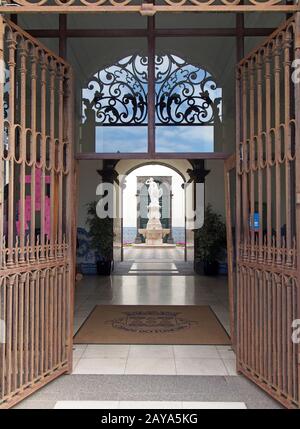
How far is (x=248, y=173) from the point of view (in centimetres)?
314

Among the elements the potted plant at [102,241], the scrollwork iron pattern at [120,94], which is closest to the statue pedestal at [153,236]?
the potted plant at [102,241]

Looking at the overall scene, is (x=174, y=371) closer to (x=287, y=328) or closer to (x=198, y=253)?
(x=287, y=328)

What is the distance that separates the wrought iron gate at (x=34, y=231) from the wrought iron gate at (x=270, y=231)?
1371mm

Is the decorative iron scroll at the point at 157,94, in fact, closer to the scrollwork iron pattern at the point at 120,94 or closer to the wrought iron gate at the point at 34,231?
the scrollwork iron pattern at the point at 120,94

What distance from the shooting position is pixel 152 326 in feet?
15.4

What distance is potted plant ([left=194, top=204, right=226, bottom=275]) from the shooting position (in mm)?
9344

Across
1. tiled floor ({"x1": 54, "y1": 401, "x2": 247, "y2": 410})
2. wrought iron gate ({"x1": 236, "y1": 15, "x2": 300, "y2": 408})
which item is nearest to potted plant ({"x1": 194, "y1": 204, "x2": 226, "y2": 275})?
wrought iron gate ({"x1": 236, "y1": 15, "x2": 300, "y2": 408})

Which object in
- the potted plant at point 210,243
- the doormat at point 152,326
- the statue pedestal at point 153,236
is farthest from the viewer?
the statue pedestal at point 153,236

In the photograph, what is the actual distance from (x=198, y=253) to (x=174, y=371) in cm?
652

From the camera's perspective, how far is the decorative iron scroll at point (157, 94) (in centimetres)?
358

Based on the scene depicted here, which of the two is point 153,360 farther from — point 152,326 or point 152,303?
point 152,303

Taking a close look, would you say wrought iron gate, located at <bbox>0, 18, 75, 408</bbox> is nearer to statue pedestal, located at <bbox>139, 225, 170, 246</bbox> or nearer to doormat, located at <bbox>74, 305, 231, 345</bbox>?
doormat, located at <bbox>74, 305, 231, 345</bbox>

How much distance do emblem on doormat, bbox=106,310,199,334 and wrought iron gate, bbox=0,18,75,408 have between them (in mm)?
1566

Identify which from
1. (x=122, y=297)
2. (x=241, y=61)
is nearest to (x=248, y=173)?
(x=241, y=61)
